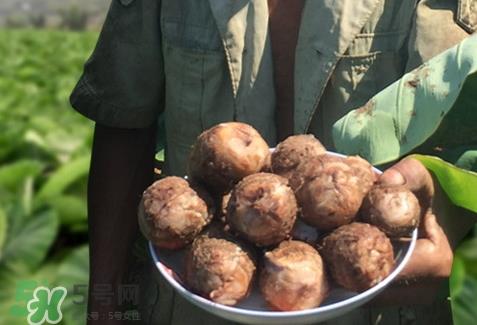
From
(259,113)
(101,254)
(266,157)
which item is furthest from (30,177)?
(266,157)

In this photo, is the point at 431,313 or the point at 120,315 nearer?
the point at 431,313

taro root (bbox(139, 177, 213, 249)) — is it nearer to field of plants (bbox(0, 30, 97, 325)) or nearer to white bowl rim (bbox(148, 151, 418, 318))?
white bowl rim (bbox(148, 151, 418, 318))

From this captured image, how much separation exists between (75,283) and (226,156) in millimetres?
1291

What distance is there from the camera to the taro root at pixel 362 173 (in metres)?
1.12

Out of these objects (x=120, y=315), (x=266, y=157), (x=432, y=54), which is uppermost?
(x=432, y=54)

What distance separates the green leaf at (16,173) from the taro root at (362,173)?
180 cm

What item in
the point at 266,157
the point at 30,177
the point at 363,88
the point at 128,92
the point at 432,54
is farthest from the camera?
the point at 30,177

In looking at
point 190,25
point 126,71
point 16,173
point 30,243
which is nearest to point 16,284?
point 30,243

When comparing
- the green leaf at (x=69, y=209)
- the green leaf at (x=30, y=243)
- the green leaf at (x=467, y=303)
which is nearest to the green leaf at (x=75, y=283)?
the green leaf at (x=30, y=243)

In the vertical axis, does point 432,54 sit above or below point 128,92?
above

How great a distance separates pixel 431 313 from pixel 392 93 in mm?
445

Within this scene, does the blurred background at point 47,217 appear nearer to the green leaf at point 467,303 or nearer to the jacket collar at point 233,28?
the green leaf at point 467,303

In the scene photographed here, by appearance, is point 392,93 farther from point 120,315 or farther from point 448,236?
point 120,315

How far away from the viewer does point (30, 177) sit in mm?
2812
